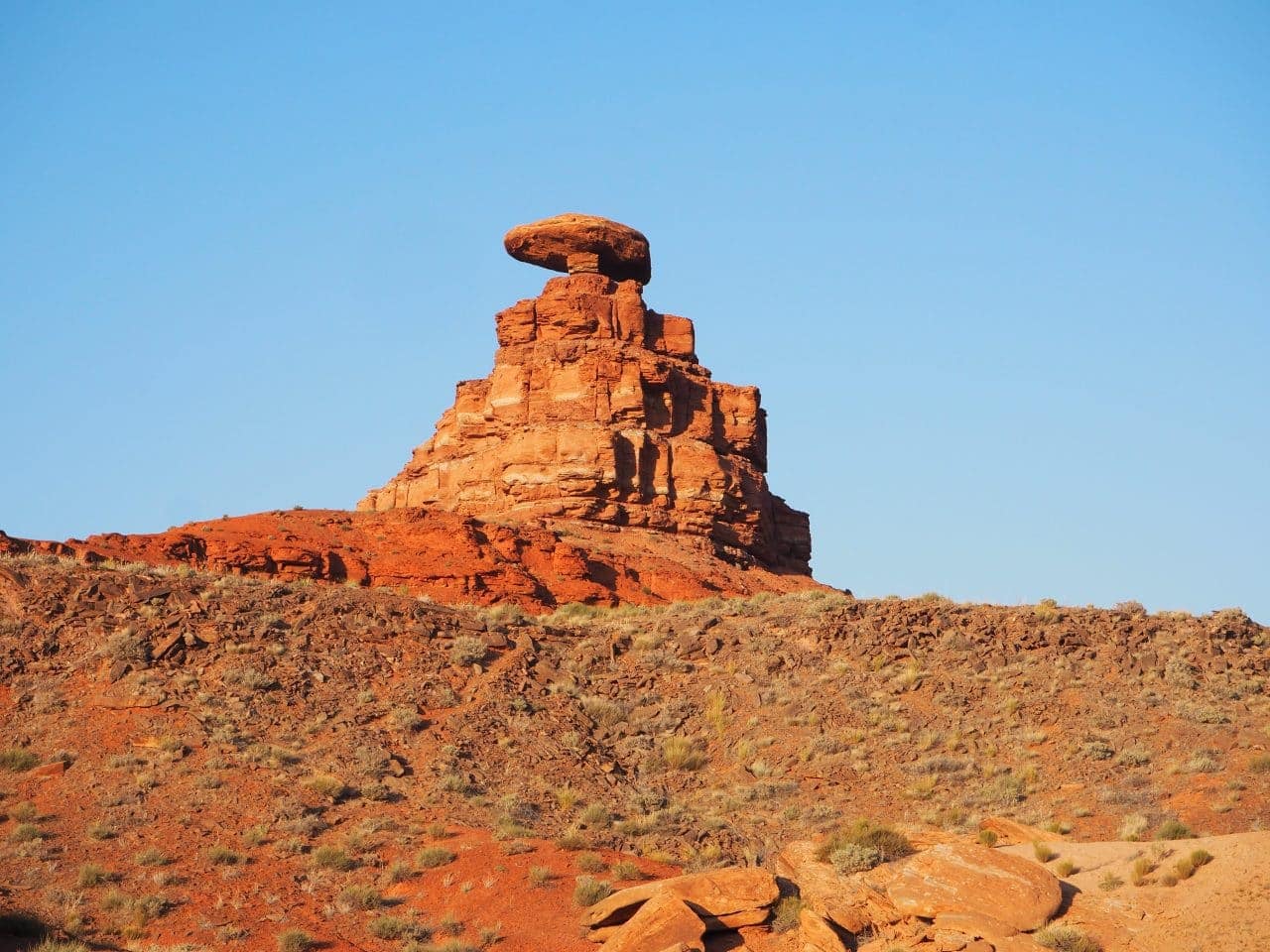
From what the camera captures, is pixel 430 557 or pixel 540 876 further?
pixel 430 557

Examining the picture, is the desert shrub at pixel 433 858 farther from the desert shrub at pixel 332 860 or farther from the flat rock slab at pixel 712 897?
the flat rock slab at pixel 712 897

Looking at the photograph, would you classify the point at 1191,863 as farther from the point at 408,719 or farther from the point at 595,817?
the point at 408,719

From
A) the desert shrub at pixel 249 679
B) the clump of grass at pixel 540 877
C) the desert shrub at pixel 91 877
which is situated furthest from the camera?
the desert shrub at pixel 249 679

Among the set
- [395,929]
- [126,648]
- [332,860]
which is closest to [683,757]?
[332,860]

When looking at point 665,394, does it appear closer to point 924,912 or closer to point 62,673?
point 62,673

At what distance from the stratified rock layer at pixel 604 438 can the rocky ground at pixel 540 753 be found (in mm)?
14274

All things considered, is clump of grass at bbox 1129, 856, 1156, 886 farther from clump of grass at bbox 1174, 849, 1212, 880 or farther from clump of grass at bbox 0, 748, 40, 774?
clump of grass at bbox 0, 748, 40, 774

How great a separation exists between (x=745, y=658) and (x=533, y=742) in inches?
226

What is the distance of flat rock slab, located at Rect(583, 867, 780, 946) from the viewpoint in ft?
59.6

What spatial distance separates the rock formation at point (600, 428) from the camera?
154ft

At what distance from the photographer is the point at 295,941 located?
703 inches

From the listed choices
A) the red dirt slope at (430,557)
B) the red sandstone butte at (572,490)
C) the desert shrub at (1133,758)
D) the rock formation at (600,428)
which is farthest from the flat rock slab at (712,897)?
the rock formation at (600,428)

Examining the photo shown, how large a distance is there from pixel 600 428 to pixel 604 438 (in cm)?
51

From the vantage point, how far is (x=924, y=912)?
17047 millimetres
